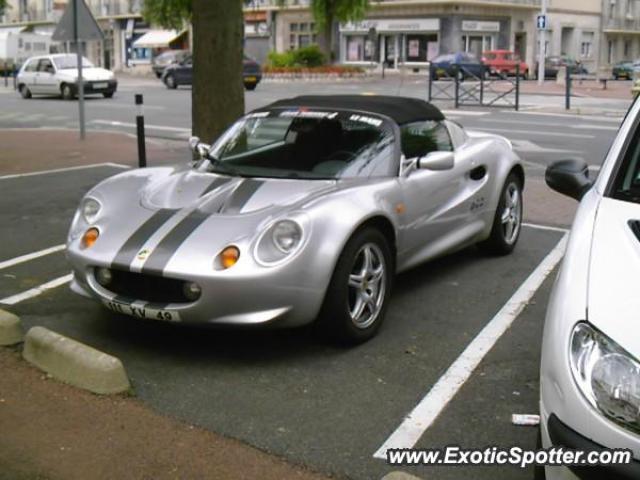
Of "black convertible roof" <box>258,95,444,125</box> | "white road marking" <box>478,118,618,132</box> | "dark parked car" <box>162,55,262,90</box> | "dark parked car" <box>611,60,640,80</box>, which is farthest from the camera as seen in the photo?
"dark parked car" <box>611,60,640,80</box>

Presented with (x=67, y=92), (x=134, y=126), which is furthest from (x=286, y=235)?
(x=67, y=92)

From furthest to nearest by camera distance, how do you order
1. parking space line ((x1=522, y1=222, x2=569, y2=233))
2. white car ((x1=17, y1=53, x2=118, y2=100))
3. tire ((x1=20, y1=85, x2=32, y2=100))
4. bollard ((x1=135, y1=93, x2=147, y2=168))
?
tire ((x1=20, y1=85, x2=32, y2=100)), white car ((x1=17, y1=53, x2=118, y2=100)), bollard ((x1=135, y1=93, x2=147, y2=168)), parking space line ((x1=522, y1=222, x2=569, y2=233))

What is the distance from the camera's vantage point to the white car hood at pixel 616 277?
104 inches

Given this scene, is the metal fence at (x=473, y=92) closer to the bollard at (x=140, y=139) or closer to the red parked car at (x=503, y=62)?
the bollard at (x=140, y=139)

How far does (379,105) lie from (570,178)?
2.01 meters

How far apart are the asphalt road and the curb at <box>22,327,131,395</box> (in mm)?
159

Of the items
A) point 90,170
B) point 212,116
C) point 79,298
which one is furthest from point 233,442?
point 90,170

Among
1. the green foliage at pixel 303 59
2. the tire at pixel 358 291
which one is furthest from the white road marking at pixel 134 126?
the green foliage at pixel 303 59

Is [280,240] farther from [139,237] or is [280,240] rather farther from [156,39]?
[156,39]

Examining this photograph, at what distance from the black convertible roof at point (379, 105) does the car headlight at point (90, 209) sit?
1.55 metres

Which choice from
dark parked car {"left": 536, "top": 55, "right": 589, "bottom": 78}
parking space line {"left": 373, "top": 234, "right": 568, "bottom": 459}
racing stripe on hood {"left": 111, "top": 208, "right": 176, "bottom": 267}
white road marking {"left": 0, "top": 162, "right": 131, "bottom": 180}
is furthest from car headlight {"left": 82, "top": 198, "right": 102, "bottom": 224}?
dark parked car {"left": 536, "top": 55, "right": 589, "bottom": 78}

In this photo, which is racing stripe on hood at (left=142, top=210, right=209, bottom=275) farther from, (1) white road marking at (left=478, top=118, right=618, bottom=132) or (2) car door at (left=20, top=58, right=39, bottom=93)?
(2) car door at (left=20, top=58, right=39, bottom=93)

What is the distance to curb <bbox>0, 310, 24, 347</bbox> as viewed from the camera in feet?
15.7

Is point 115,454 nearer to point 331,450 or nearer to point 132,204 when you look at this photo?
point 331,450
